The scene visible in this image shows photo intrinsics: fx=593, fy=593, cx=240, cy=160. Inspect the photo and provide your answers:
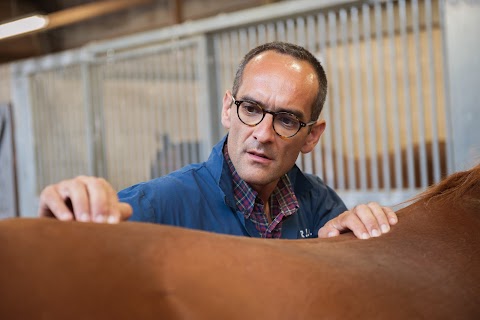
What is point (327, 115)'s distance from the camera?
9.53ft

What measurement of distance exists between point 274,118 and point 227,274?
2.84 feet

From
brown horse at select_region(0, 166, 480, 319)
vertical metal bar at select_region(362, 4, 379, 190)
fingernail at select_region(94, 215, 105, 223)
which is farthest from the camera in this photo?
vertical metal bar at select_region(362, 4, 379, 190)

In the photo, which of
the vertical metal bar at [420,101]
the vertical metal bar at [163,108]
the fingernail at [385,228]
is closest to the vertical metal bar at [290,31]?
the vertical metal bar at [420,101]

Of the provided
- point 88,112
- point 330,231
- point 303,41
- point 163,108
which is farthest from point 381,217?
point 88,112

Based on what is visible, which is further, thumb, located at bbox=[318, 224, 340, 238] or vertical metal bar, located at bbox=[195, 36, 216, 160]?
vertical metal bar, located at bbox=[195, 36, 216, 160]

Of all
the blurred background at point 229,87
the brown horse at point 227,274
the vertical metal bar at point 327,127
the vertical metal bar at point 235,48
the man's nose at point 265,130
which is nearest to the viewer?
the brown horse at point 227,274

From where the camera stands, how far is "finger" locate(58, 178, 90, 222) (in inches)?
28.0

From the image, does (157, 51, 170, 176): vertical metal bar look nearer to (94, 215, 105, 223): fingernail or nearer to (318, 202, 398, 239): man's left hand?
(318, 202, 398, 239): man's left hand

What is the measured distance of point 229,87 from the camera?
10.5 ft

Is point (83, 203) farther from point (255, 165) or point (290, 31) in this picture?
point (290, 31)

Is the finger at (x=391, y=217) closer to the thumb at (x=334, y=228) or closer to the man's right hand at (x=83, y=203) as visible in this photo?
the thumb at (x=334, y=228)

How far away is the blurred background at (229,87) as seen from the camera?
2658 millimetres

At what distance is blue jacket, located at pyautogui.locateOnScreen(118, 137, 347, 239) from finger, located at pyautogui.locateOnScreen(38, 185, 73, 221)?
0.50m

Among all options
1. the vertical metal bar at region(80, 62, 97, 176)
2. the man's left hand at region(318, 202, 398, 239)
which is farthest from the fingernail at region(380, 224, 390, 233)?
the vertical metal bar at region(80, 62, 97, 176)
